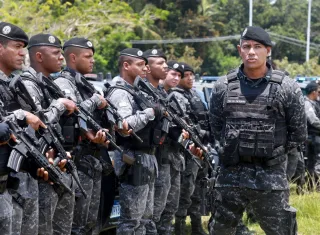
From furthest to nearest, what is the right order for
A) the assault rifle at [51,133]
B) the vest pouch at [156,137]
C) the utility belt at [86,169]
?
the vest pouch at [156,137] < the utility belt at [86,169] < the assault rifle at [51,133]

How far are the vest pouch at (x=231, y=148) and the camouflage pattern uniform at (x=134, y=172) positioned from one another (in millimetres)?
1014

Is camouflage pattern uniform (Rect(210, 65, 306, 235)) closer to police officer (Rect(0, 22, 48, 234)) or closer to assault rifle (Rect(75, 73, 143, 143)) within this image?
assault rifle (Rect(75, 73, 143, 143))

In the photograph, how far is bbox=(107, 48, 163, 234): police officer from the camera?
581cm

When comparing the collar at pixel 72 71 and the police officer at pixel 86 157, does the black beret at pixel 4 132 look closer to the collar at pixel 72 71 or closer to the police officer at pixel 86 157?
the police officer at pixel 86 157

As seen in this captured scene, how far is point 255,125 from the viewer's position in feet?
16.2

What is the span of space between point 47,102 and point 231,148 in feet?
5.10

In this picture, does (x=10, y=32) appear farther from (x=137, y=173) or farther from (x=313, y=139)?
(x=313, y=139)

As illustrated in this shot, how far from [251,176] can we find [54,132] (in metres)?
1.64

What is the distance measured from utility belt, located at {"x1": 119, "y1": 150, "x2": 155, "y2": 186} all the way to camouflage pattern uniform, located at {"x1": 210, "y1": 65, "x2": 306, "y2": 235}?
96 centimetres

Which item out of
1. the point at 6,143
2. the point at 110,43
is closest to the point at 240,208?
the point at 6,143

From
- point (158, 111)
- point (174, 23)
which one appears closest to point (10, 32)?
point (158, 111)

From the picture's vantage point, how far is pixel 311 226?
7289mm

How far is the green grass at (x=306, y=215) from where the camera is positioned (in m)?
7.23

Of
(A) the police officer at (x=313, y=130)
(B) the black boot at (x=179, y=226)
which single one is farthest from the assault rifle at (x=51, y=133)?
(A) the police officer at (x=313, y=130)
